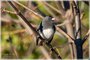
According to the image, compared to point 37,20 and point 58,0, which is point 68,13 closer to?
point 58,0

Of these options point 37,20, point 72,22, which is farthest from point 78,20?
point 37,20

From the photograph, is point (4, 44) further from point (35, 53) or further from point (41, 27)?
point (41, 27)

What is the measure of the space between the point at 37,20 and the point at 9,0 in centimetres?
223

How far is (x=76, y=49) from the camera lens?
2486 millimetres

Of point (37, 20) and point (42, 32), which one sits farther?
point (37, 20)

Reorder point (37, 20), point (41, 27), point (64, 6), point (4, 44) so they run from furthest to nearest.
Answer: point (4, 44)
point (37, 20)
point (41, 27)
point (64, 6)

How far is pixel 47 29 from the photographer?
315 cm

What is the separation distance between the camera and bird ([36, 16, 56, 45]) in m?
3.09

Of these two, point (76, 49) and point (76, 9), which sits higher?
point (76, 9)

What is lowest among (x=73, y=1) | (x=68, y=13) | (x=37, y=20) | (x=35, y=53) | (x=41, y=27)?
(x=35, y=53)

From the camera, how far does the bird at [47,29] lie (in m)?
3.09

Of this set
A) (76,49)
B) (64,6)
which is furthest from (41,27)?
(76,49)

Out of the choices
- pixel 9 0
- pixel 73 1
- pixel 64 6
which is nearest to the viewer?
pixel 9 0

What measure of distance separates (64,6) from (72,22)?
23 cm
